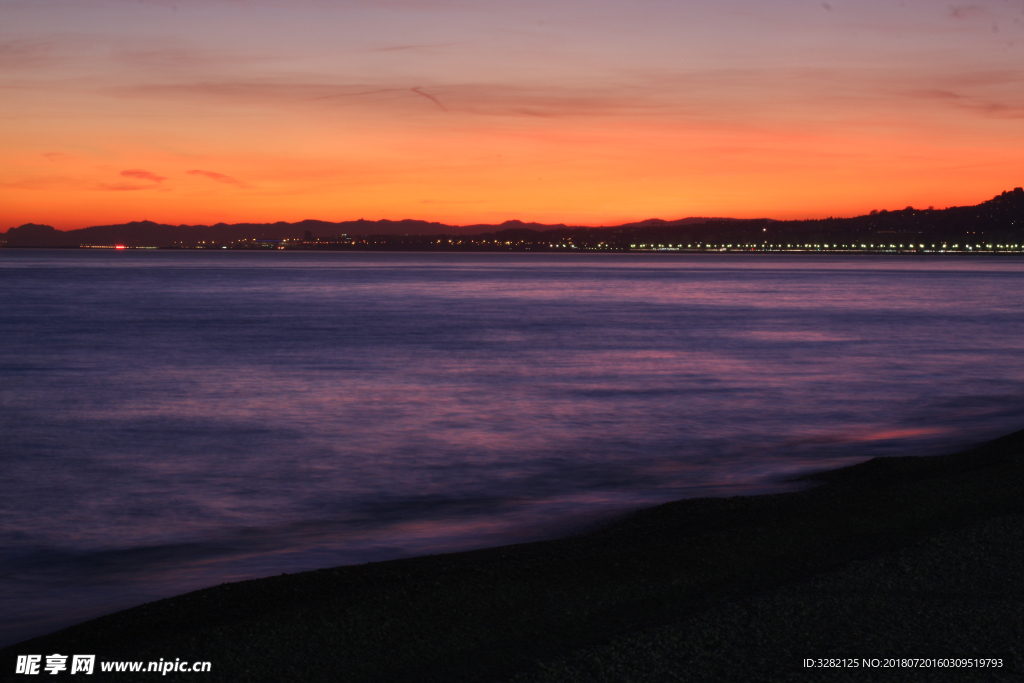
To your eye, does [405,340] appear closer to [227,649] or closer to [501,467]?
[501,467]

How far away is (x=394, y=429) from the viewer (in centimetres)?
1457

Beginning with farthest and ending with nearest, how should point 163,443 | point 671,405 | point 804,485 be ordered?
1. point 671,405
2. point 163,443
3. point 804,485

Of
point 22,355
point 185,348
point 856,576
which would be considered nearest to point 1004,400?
point 856,576

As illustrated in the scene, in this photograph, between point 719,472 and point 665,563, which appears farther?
point 719,472

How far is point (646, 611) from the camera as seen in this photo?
5.49m

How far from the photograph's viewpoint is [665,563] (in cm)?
630

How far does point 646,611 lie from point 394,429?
9441mm

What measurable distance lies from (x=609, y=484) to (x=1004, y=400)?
11.4 metres

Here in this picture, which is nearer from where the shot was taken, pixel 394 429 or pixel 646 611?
pixel 646 611

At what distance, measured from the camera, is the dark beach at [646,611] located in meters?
4.63

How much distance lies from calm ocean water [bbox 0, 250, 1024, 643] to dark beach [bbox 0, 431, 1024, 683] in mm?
1420

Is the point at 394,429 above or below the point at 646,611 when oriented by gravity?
below

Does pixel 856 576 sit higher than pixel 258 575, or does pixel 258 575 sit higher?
pixel 856 576

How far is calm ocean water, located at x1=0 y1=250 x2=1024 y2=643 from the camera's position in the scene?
8445 mm
